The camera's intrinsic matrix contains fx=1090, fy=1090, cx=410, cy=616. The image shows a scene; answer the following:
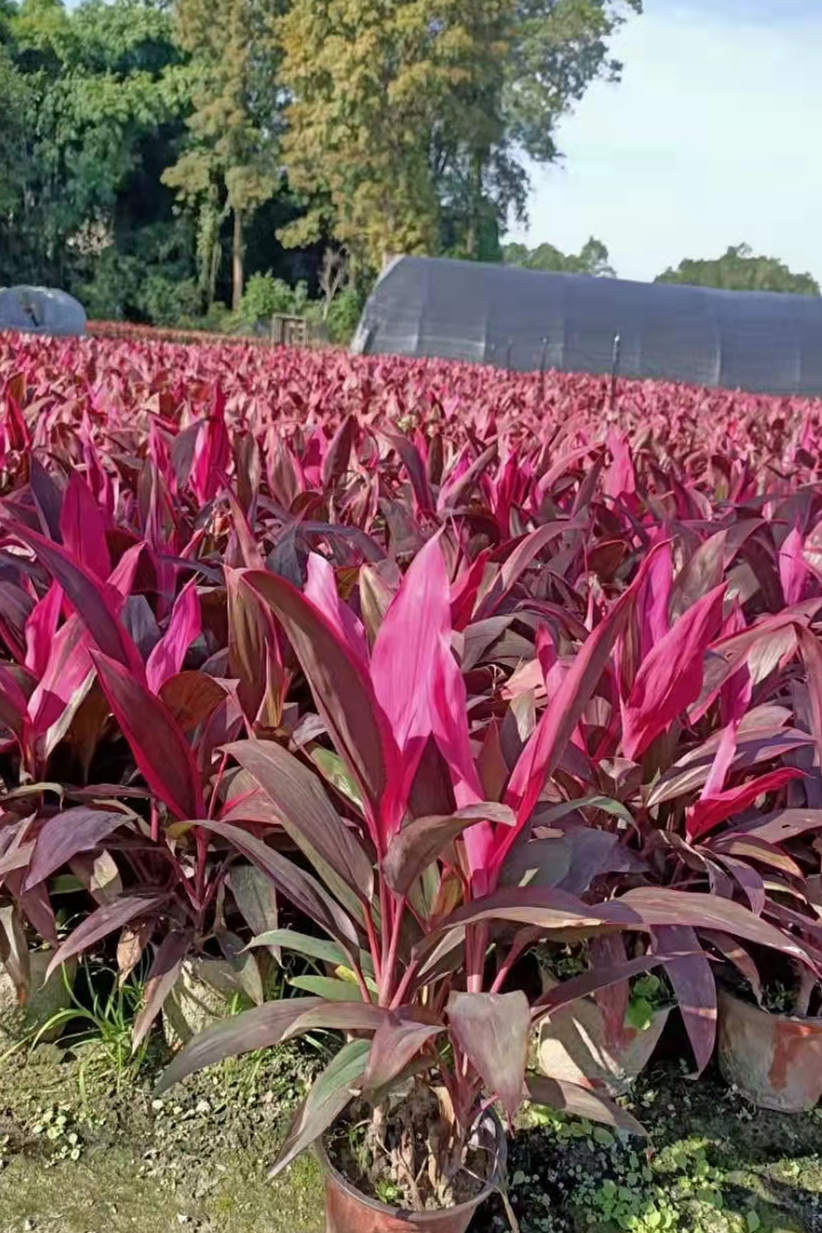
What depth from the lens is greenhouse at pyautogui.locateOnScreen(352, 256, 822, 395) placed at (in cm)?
1792

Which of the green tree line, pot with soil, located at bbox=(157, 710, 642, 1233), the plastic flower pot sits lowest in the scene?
the plastic flower pot

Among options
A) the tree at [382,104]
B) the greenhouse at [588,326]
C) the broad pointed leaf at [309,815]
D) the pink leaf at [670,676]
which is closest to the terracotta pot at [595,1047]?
the pink leaf at [670,676]

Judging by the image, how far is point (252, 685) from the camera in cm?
143

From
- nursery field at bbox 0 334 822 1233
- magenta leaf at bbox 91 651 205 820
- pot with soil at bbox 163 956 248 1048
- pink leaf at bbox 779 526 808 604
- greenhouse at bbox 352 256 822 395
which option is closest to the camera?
nursery field at bbox 0 334 822 1233

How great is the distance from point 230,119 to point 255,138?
3.19 ft

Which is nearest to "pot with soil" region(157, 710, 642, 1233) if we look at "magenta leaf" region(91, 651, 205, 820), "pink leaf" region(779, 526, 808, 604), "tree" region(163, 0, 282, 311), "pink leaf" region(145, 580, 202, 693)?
"magenta leaf" region(91, 651, 205, 820)

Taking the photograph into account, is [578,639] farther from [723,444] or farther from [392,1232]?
[723,444]

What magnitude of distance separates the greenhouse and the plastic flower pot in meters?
16.8

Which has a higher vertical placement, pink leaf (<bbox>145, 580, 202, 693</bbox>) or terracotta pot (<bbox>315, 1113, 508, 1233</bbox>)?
pink leaf (<bbox>145, 580, 202, 693</bbox>)

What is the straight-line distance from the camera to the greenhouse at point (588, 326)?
58.8ft

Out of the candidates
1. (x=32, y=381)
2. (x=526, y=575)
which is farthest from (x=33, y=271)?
(x=526, y=575)

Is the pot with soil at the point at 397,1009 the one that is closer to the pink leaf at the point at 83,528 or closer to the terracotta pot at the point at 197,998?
the terracotta pot at the point at 197,998

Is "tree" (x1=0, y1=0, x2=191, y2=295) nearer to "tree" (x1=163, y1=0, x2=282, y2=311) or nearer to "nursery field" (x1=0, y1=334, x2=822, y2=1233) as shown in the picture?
"tree" (x1=163, y1=0, x2=282, y2=311)

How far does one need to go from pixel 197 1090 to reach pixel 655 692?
85 centimetres
